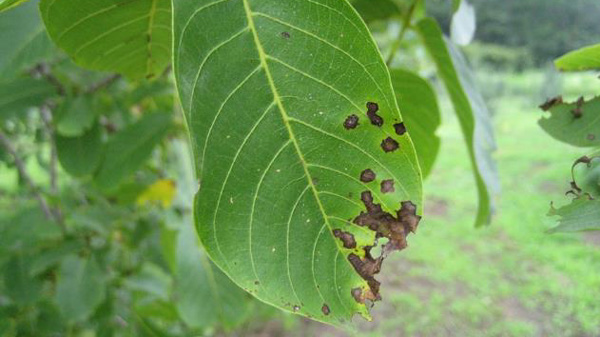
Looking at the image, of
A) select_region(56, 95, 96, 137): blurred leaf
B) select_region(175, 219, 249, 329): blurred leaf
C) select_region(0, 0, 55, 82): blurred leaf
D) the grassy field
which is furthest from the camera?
the grassy field

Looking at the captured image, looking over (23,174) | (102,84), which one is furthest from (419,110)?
(23,174)

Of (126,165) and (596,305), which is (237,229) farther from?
(596,305)

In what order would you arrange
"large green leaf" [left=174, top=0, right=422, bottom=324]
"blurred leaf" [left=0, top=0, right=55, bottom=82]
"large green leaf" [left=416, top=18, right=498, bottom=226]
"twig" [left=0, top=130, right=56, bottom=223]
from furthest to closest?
"twig" [left=0, top=130, right=56, bottom=223] → "blurred leaf" [left=0, top=0, right=55, bottom=82] → "large green leaf" [left=416, top=18, right=498, bottom=226] → "large green leaf" [left=174, top=0, right=422, bottom=324]

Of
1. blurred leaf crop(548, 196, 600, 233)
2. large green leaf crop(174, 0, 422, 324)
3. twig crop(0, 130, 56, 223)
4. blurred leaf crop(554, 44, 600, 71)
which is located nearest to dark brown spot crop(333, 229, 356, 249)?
large green leaf crop(174, 0, 422, 324)

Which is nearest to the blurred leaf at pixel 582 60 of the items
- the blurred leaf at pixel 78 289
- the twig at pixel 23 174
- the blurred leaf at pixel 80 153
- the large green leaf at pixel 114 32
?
the large green leaf at pixel 114 32

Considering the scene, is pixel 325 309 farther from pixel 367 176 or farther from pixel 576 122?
pixel 576 122

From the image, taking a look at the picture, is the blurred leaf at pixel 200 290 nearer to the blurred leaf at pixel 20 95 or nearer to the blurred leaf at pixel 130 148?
the blurred leaf at pixel 130 148

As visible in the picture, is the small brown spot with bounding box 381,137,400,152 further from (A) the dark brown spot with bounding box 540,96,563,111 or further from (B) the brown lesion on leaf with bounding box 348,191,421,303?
(A) the dark brown spot with bounding box 540,96,563,111
